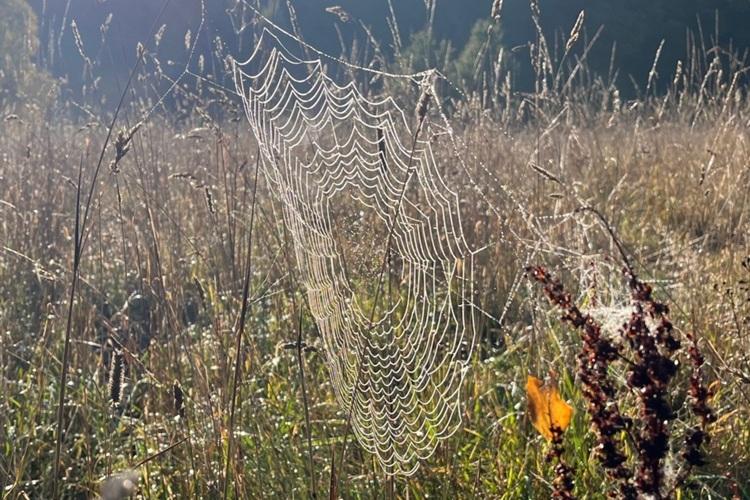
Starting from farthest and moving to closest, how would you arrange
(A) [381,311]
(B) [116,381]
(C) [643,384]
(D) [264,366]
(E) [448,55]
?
(E) [448,55] → (A) [381,311] → (D) [264,366] → (B) [116,381] → (C) [643,384]

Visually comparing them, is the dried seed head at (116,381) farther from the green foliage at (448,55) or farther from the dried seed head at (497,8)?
the dried seed head at (497,8)

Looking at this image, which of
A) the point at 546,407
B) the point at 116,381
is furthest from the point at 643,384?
the point at 116,381

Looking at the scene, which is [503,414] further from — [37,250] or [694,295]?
[37,250]

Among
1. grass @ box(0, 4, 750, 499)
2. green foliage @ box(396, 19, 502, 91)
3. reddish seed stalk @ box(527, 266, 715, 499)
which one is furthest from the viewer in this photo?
green foliage @ box(396, 19, 502, 91)

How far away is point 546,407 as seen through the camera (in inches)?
63.0

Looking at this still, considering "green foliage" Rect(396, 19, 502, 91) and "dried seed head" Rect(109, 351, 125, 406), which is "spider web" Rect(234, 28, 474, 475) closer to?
"green foliage" Rect(396, 19, 502, 91)

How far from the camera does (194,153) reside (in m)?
5.62

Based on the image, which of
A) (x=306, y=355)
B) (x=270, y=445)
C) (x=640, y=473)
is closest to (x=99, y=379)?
(x=306, y=355)

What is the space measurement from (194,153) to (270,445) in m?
3.69

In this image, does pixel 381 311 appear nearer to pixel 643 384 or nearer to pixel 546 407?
pixel 546 407

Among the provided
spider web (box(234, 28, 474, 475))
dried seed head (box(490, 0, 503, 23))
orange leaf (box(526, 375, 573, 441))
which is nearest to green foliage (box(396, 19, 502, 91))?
dried seed head (box(490, 0, 503, 23))

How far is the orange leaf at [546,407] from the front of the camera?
5.10 ft

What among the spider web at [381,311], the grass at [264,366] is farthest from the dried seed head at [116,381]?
the spider web at [381,311]

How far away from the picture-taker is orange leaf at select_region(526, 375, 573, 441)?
5.10 ft
